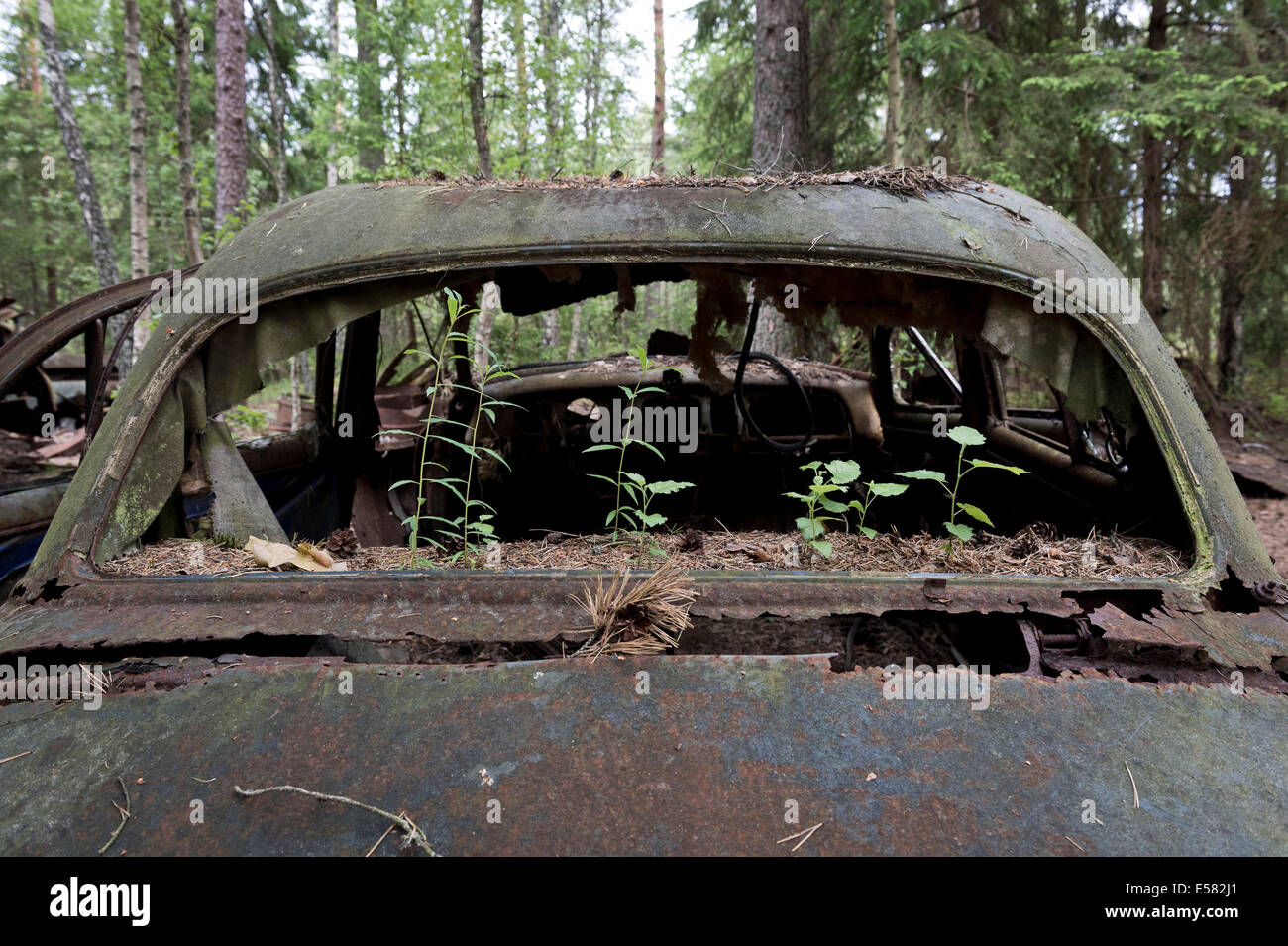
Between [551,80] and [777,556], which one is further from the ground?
[551,80]

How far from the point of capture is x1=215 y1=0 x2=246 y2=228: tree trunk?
8.03m

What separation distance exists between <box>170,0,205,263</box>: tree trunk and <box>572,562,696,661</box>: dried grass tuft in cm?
765

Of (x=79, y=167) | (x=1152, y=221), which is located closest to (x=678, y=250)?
(x=1152, y=221)

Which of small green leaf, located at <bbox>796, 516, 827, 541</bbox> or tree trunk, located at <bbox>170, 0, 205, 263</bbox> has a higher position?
tree trunk, located at <bbox>170, 0, 205, 263</bbox>

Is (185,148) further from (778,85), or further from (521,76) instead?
(778,85)

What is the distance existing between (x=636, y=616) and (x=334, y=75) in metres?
14.3

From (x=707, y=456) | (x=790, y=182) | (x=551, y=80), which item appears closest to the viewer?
(x=790, y=182)

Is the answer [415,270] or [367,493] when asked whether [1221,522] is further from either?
[367,493]

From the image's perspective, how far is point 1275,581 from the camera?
149 cm

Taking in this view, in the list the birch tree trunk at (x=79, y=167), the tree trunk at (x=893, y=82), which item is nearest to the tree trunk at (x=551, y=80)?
the tree trunk at (x=893, y=82)

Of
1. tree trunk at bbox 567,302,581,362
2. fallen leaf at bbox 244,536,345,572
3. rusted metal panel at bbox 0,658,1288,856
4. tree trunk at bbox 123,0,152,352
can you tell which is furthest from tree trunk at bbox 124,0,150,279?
rusted metal panel at bbox 0,658,1288,856

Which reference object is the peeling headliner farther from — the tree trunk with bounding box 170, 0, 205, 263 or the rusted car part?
the tree trunk with bounding box 170, 0, 205, 263

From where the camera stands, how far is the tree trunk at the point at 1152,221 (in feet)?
27.8

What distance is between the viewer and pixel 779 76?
7191mm
